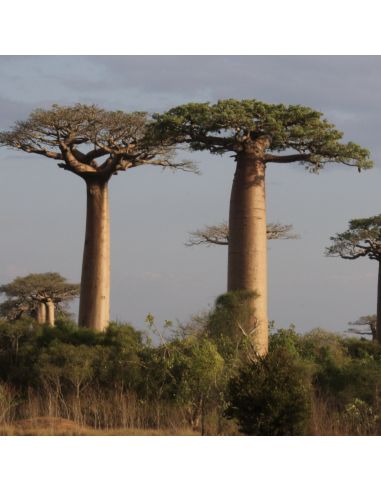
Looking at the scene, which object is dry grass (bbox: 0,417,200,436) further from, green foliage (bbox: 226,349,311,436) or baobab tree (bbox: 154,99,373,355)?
baobab tree (bbox: 154,99,373,355)

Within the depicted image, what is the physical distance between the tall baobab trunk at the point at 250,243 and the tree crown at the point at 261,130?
1.80 ft

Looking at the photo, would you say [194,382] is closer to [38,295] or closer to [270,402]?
[270,402]

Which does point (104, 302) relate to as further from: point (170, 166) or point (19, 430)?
point (19, 430)

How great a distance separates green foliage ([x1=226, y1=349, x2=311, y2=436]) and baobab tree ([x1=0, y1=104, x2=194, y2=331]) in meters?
7.76

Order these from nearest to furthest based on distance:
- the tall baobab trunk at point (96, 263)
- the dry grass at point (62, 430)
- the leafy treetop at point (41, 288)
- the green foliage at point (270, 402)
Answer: the green foliage at point (270, 402) → the dry grass at point (62, 430) → the tall baobab trunk at point (96, 263) → the leafy treetop at point (41, 288)

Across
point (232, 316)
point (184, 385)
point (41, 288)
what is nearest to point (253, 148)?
point (232, 316)

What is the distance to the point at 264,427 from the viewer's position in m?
9.14

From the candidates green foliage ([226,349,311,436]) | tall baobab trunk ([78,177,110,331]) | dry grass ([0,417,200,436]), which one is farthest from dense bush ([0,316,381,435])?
tall baobab trunk ([78,177,110,331])

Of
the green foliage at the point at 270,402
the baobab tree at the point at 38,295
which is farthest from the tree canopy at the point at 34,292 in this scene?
the green foliage at the point at 270,402

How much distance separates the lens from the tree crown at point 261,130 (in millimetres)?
14117

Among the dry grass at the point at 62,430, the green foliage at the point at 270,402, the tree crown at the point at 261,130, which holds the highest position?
the tree crown at the point at 261,130

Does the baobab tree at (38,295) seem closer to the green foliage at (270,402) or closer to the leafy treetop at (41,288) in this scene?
the leafy treetop at (41,288)

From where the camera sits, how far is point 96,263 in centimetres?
1684
